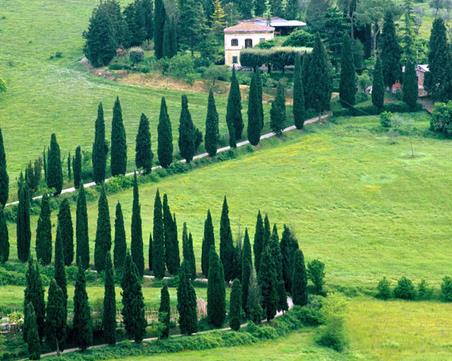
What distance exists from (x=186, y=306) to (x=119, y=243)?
12446 mm

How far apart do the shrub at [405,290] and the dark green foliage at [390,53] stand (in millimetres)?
45282

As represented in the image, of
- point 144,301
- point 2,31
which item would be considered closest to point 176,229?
point 144,301

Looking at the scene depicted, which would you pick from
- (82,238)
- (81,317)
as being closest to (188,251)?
(82,238)

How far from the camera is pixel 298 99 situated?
5458 inches

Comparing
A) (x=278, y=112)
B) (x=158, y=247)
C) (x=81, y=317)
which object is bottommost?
(x=81, y=317)

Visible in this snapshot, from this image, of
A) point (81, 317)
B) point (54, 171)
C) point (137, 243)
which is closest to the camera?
point (81, 317)

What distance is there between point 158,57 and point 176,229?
53.0 metres

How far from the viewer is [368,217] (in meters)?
120

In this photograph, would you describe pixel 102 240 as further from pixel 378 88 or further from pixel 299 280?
pixel 378 88

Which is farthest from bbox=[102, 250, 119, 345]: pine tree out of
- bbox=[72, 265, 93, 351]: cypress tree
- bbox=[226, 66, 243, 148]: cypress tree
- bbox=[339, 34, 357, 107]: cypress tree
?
bbox=[339, 34, 357, 107]: cypress tree

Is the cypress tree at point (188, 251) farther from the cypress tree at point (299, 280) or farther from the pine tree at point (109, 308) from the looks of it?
the pine tree at point (109, 308)

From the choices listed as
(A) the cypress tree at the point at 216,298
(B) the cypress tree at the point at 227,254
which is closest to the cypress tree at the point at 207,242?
(B) the cypress tree at the point at 227,254

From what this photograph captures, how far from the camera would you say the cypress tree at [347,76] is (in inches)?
5595

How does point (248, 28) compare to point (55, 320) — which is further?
point (248, 28)
